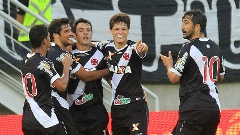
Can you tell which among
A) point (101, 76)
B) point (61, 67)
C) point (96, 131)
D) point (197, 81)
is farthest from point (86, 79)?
point (197, 81)

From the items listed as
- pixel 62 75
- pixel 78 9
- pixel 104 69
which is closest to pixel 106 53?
pixel 104 69

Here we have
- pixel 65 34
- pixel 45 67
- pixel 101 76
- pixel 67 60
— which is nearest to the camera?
pixel 45 67

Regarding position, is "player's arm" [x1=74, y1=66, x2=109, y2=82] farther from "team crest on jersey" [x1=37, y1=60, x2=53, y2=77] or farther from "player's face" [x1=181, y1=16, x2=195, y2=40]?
"player's face" [x1=181, y1=16, x2=195, y2=40]

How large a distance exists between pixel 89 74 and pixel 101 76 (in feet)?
0.58

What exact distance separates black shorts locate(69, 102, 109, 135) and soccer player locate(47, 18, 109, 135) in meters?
0.23

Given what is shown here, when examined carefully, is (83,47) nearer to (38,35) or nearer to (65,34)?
(65,34)

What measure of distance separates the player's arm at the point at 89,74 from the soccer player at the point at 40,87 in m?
0.55

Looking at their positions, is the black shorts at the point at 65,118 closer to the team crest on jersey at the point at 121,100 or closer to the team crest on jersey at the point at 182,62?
the team crest on jersey at the point at 121,100

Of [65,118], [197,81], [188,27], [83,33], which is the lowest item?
[65,118]

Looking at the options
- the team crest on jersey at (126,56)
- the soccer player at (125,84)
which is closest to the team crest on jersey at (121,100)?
the soccer player at (125,84)

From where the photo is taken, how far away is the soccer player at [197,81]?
25.4ft

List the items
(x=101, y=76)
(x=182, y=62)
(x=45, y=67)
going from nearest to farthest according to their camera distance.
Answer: (x=45, y=67) < (x=182, y=62) < (x=101, y=76)

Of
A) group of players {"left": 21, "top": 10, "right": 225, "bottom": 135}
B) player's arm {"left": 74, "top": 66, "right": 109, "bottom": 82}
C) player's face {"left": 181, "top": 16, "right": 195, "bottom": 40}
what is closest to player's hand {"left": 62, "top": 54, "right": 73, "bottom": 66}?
group of players {"left": 21, "top": 10, "right": 225, "bottom": 135}

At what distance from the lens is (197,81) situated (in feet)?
25.5
